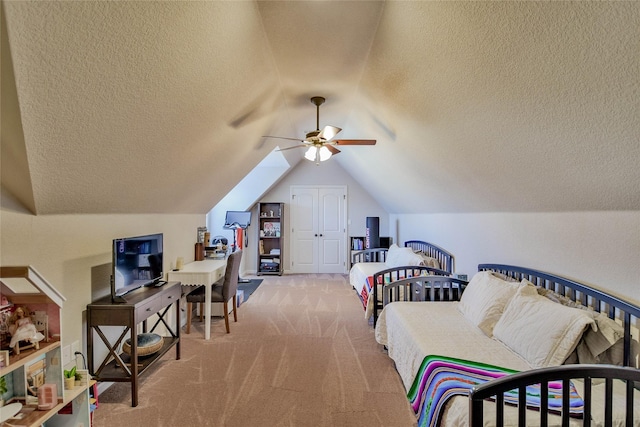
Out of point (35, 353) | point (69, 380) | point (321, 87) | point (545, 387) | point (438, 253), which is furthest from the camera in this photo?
point (438, 253)

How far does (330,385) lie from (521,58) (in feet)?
8.19

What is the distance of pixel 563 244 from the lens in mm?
2250

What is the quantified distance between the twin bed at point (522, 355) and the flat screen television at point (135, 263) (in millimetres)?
2208

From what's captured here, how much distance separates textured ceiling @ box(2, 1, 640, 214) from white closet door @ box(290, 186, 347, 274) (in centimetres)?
403

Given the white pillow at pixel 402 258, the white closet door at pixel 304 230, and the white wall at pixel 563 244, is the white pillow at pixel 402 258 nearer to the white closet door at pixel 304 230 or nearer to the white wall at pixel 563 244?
the white wall at pixel 563 244

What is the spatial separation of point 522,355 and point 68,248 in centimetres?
306

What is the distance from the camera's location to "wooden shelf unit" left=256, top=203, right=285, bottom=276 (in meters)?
6.83

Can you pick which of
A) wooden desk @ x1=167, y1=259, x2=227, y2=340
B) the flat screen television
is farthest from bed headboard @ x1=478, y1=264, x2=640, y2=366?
the flat screen television

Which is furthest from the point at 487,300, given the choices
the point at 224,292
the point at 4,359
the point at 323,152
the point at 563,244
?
the point at 4,359

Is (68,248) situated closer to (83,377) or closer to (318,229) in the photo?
(83,377)

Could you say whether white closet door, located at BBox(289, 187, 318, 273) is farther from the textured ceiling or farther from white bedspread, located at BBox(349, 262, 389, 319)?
the textured ceiling

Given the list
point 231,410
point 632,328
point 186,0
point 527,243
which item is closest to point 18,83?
point 186,0

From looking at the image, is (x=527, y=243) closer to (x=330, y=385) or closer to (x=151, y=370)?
(x=330, y=385)

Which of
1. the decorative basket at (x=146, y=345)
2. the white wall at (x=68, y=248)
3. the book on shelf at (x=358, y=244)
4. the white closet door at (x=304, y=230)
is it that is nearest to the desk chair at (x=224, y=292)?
the decorative basket at (x=146, y=345)
